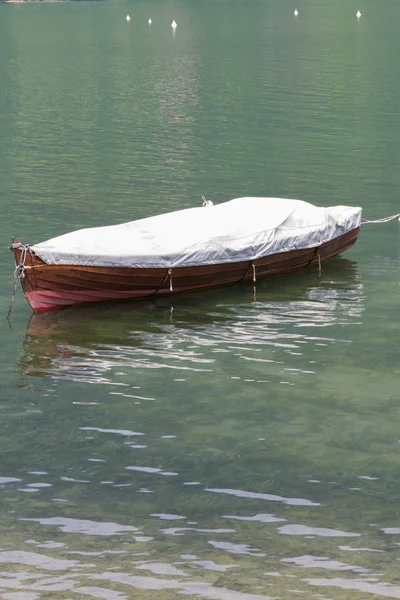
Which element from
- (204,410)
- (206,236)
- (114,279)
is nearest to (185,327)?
(114,279)

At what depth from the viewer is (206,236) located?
109 ft

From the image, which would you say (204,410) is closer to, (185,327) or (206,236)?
(185,327)

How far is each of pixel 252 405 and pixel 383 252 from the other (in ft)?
52.7

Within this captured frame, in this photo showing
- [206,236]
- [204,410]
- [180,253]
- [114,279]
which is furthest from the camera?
[206,236]

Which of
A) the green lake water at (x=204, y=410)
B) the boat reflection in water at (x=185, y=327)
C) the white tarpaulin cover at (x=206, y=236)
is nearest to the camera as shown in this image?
the green lake water at (x=204, y=410)

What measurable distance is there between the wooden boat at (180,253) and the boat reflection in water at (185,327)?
1.82 feet

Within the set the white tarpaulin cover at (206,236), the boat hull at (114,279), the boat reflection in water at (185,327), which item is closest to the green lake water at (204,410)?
the boat reflection in water at (185,327)

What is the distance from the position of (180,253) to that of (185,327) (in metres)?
2.79

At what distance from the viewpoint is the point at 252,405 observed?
79.6 ft

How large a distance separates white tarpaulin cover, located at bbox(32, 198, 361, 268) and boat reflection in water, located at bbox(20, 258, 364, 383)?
51.9 inches

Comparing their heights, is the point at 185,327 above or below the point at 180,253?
below

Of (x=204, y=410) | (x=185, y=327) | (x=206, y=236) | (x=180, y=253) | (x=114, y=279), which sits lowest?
(x=204, y=410)

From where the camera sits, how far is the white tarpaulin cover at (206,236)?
31.4m

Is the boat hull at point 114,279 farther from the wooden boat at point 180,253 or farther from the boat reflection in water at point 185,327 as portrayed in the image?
the boat reflection in water at point 185,327
